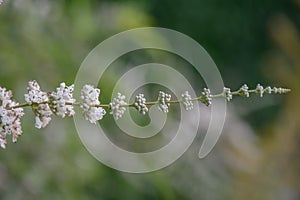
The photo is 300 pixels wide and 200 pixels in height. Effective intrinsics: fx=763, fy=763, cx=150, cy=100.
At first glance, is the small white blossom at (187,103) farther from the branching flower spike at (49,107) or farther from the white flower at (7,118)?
the white flower at (7,118)

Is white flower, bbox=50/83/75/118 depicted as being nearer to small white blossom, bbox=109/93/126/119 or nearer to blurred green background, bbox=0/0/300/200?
small white blossom, bbox=109/93/126/119

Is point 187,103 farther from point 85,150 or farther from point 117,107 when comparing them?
point 85,150

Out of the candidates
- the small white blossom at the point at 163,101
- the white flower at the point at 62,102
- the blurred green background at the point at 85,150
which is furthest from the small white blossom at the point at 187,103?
the blurred green background at the point at 85,150

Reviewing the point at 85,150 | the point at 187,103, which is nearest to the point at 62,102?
the point at 187,103

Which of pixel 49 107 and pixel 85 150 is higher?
pixel 85 150

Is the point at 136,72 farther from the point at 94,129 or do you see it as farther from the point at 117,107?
the point at 117,107

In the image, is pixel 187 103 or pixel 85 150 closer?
pixel 187 103

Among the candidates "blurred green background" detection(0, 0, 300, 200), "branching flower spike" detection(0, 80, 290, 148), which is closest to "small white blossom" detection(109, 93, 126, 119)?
"branching flower spike" detection(0, 80, 290, 148)

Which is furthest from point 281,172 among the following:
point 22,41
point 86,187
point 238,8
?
point 238,8
